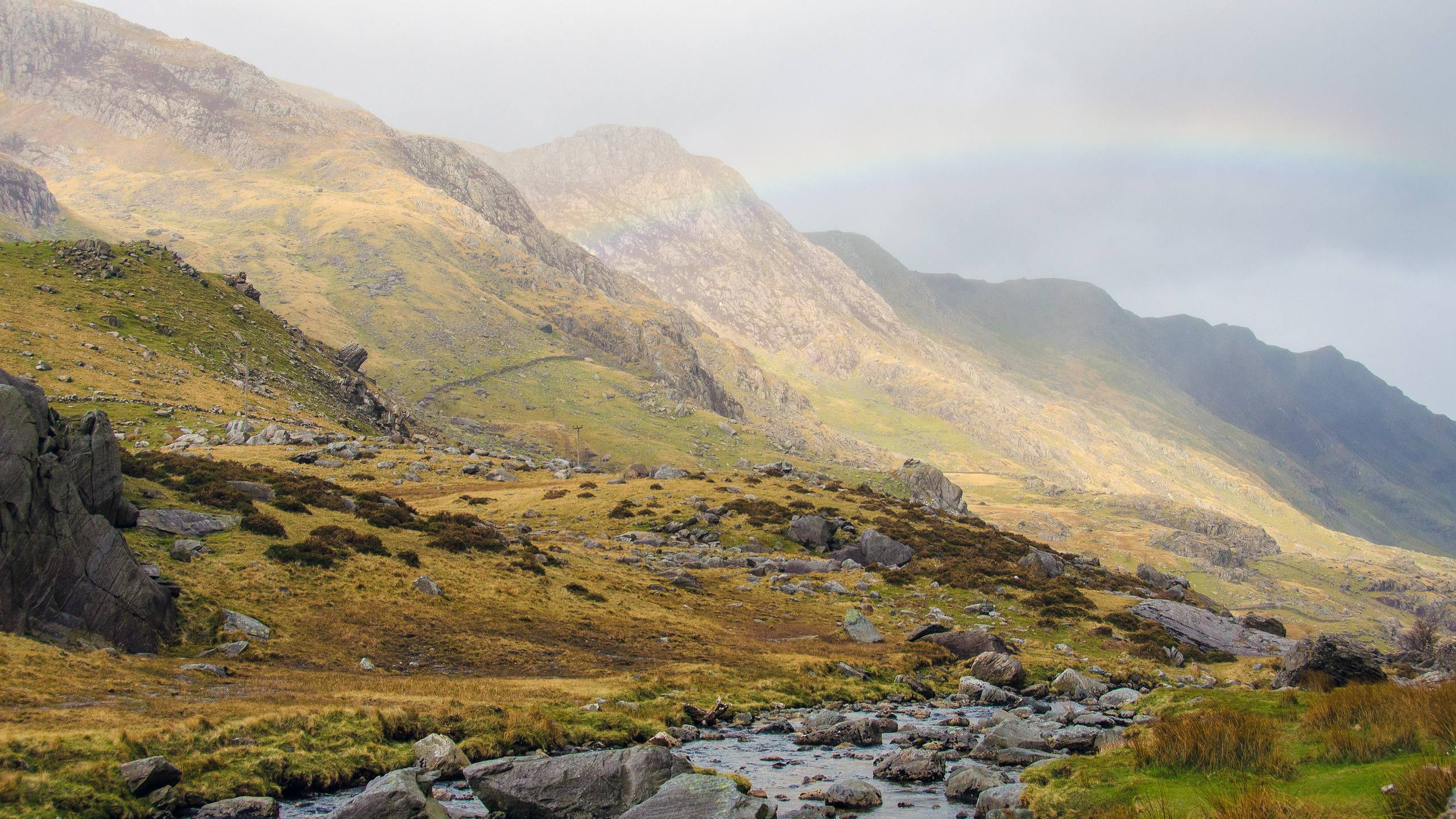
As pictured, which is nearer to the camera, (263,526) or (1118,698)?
(1118,698)

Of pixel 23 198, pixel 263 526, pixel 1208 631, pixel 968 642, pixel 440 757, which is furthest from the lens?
pixel 23 198

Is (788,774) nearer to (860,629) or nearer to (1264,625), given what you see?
(860,629)

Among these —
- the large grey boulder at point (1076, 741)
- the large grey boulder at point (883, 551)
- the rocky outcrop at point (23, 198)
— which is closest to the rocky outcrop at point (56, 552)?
the large grey boulder at point (1076, 741)

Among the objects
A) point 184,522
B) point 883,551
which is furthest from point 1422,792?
point 883,551

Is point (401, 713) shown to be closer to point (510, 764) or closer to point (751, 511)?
point (510, 764)

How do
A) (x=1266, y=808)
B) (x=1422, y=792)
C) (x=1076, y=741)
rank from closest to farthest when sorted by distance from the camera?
(x=1422, y=792)
(x=1266, y=808)
(x=1076, y=741)

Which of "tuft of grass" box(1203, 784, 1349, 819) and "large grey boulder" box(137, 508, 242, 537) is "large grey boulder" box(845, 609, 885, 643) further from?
"large grey boulder" box(137, 508, 242, 537)

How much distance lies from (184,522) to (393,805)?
25770mm

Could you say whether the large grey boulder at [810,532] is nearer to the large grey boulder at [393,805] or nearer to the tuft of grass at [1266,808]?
the large grey boulder at [393,805]

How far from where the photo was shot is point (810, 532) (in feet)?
208

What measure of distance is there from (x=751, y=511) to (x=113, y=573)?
4950 cm

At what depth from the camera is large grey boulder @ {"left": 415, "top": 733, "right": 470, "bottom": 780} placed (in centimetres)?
1866

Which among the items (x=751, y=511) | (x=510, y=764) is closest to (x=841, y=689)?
(x=510, y=764)

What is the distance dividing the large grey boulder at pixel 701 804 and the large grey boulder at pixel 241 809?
24.0 ft
